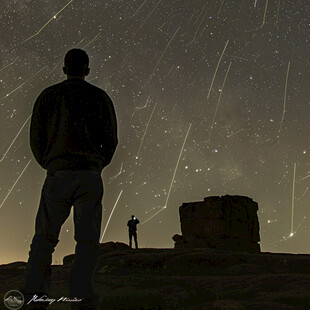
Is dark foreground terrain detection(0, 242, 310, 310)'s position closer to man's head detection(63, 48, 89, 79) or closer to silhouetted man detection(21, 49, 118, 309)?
silhouetted man detection(21, 49, 118, 309)

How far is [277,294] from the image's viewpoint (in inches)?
171

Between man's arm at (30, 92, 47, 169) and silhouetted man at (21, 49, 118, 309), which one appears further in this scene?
man's arm at (30, 92, 47, 169)

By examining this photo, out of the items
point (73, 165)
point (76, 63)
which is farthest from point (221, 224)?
point (73, 165)

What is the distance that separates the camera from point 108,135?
3412mm

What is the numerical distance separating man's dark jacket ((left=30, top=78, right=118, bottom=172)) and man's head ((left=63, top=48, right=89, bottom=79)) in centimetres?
8

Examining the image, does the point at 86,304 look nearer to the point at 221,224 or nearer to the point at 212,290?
Answer: the point at 212,290

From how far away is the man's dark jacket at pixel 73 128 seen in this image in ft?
10.5

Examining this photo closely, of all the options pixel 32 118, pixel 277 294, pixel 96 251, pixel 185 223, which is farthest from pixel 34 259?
pixel 185 223

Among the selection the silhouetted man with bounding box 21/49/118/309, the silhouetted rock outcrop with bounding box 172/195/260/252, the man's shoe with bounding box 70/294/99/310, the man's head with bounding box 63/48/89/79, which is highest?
the silhouetted rock outcrop with bounding box 172/195/260/252

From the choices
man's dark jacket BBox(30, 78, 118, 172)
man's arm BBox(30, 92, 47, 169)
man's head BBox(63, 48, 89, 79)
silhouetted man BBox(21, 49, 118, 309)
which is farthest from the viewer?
man's head BBox(63, 48, 89, 79)

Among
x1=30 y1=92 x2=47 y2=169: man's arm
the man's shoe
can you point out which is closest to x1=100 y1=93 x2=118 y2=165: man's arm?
x1=30 y1=92 x2=47 y2=169: man's arm

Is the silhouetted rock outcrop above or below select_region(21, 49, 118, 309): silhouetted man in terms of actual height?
above

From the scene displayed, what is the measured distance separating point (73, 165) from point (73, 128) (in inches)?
13.4

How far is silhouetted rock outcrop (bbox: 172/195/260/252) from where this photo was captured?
67.4ft
